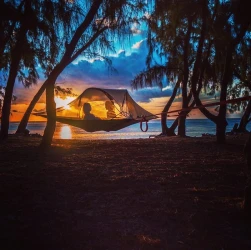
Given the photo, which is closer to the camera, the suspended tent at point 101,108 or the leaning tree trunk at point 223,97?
the leaning tree trunk at point 223,97

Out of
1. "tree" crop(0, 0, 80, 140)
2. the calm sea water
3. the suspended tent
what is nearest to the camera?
"tree" crop(0, 0, 80, 140)

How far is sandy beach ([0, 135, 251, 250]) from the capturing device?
189cm

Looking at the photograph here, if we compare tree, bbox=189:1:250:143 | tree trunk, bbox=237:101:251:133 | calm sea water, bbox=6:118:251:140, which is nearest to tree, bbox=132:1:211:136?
tree, bbox=189:1:250:143

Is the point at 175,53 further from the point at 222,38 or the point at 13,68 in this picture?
the point at 13,68

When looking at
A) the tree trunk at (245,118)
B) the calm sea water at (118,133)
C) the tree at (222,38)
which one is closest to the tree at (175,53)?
the tree at (222,38)

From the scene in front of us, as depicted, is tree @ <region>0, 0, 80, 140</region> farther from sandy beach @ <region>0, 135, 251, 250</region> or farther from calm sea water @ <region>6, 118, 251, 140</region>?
calm sea water @ <region>6, 118, 251, 140</region>

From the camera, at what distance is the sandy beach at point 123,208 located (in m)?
1.89

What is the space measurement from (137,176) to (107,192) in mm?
809

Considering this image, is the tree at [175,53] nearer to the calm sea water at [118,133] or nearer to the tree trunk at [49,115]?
the tree trunk at [49,115]

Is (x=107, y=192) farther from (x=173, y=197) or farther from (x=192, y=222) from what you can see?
(x=192, y=222)

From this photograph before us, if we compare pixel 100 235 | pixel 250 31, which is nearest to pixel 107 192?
pixel 100 235

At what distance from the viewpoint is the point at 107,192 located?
9.70 ft

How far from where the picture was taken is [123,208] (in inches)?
98.2

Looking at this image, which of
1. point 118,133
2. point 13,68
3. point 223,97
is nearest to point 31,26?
point 13,68
